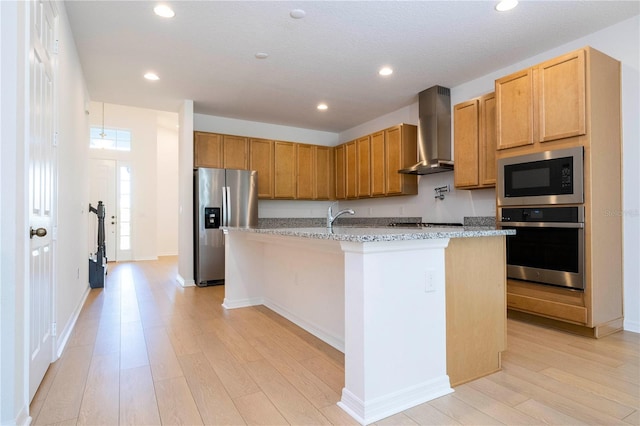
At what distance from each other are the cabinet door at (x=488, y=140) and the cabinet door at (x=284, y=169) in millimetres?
3266

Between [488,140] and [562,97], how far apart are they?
0.89m

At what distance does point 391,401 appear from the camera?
1762mm

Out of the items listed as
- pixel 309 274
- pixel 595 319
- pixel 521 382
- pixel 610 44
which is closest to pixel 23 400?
pixel 309 274

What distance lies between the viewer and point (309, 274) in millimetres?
2998

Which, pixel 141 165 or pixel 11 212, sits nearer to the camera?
pixel 11 212

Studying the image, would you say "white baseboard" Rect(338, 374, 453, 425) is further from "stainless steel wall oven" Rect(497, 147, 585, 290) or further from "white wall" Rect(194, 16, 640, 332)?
"white wall" Rect(194, 16, 640, 332)

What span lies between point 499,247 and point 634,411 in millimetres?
1012

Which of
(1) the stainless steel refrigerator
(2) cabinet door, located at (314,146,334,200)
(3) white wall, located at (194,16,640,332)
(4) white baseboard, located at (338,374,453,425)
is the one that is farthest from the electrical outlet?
(2) cabinet door, located at (314,146,334,200)

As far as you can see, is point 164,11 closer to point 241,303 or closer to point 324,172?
point 241,303

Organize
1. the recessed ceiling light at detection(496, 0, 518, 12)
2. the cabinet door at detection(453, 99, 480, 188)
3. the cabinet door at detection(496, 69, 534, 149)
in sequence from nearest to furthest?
1. the recessed ceiling light at detection(496, 0, 518, 12)
2. the cabinet door at detection(496, 69, 534, 149)
3. the cabinet door at detection(453, 99, 480, 188)

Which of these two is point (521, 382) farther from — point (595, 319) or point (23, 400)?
point (23, 400)

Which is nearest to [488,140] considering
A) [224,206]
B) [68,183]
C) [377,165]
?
[377,165]

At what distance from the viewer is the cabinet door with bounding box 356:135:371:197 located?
564 centimetres

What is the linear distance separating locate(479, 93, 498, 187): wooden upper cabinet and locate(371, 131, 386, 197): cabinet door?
1706 mm
